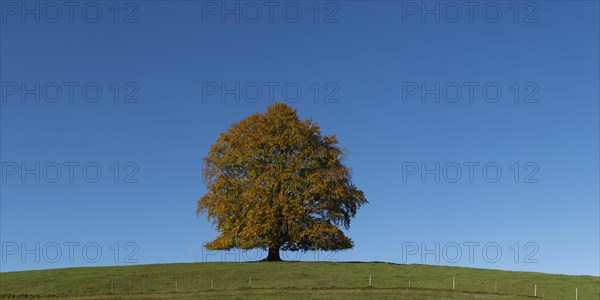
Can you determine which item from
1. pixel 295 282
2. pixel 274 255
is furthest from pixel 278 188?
pixel 295 282

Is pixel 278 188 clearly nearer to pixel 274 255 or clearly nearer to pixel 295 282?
pixel 274 255

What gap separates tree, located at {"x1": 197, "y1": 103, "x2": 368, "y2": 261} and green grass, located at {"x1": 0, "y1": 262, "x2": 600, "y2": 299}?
10.2ft

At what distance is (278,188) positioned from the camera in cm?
6688

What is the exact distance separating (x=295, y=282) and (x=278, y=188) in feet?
45.1

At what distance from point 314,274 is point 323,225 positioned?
7.62 m

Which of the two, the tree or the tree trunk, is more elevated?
the tree

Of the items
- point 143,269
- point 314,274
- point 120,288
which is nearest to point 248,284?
point 314,274

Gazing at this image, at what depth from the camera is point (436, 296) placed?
170ft

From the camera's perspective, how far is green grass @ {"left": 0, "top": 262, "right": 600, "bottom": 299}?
5250cm

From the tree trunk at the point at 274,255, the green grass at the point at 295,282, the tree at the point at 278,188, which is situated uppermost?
the tree at the point at 278,188

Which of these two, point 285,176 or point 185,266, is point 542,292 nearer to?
point 285,176

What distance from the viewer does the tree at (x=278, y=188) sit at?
65.1 m

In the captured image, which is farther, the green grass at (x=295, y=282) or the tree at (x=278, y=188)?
the tree at (x=278, y=188)

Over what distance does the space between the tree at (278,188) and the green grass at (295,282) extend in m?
3.11
